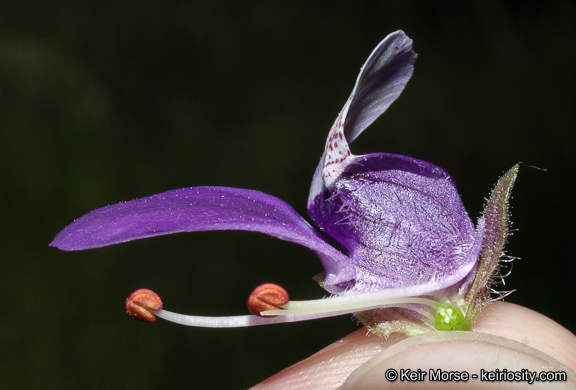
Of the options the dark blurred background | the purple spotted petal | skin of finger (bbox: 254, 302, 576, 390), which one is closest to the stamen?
the purple spotted petal

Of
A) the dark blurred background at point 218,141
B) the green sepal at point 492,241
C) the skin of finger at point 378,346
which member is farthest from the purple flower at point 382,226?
the dark blurred background at point 218,141

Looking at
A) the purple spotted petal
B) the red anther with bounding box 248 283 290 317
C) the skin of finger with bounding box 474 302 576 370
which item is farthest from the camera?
the skin of finger with bounding box 474 302 576 370

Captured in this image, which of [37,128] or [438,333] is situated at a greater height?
[37,128]

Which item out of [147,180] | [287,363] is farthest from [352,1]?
[287,363]

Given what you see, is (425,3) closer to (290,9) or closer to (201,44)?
(290,9)

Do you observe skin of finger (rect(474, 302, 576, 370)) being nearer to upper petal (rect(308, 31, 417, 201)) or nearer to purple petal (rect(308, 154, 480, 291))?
purple petal (rect(308, 154, 480, 291))

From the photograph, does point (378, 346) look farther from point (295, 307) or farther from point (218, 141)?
point (218, 141)
